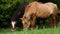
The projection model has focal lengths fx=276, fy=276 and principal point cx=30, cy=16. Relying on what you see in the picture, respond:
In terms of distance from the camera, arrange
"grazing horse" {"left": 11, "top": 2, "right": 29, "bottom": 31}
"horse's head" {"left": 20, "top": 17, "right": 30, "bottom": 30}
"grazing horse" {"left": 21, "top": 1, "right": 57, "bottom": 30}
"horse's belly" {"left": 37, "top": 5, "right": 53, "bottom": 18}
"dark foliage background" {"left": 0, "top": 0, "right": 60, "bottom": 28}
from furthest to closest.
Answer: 1. "dark foliage background" {"left": 0, "top": 0, "right": 60, "bottom": 28}
2. "grazing horse" {"left": 11, "top": 2, "right": 29, "bottom": 31}
3. "horse's belly" {"left": 37, "top": 5, "right": 53, "bottom": 18}
4. "grazing horse" {"left": 21, "top": 1, "right": 57, "bottom": 30}
5. "horse's head" {"left": 20, "top": 17, "right": 30, "bottom": 30}

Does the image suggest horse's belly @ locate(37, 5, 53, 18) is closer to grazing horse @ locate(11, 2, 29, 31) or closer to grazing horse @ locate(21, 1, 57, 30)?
grazing horse @ locate(21, 1, 57, 30)

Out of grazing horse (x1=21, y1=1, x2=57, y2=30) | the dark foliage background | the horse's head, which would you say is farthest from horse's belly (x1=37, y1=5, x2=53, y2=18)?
the dark foliage background

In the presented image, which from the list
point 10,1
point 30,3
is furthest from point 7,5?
point 30,3

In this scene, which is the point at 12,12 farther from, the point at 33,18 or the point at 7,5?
the point at 33,18

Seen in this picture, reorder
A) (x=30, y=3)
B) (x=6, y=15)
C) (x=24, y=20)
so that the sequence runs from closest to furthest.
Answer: (x=24, y=20)
(x=30, y=3)
(x=6, y=15)

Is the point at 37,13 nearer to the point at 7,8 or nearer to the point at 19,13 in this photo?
the point at 19,13

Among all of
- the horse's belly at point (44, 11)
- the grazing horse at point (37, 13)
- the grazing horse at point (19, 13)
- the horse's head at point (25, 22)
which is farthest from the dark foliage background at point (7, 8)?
the horse's head at point (25, 22)

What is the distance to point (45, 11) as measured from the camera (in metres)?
19.9

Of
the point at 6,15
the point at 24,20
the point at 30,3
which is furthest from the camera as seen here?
the point at 6,15

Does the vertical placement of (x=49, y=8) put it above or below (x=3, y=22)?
above

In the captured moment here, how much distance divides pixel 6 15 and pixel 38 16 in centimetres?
284

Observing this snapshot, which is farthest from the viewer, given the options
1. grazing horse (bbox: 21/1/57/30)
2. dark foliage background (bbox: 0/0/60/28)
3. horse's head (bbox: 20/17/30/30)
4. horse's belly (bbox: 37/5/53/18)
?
dark foliage background (bbox: 0/0/60/28)

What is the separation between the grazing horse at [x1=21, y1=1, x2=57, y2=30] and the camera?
18.8 metres

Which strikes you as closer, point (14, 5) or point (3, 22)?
Result: point (14, 5)
